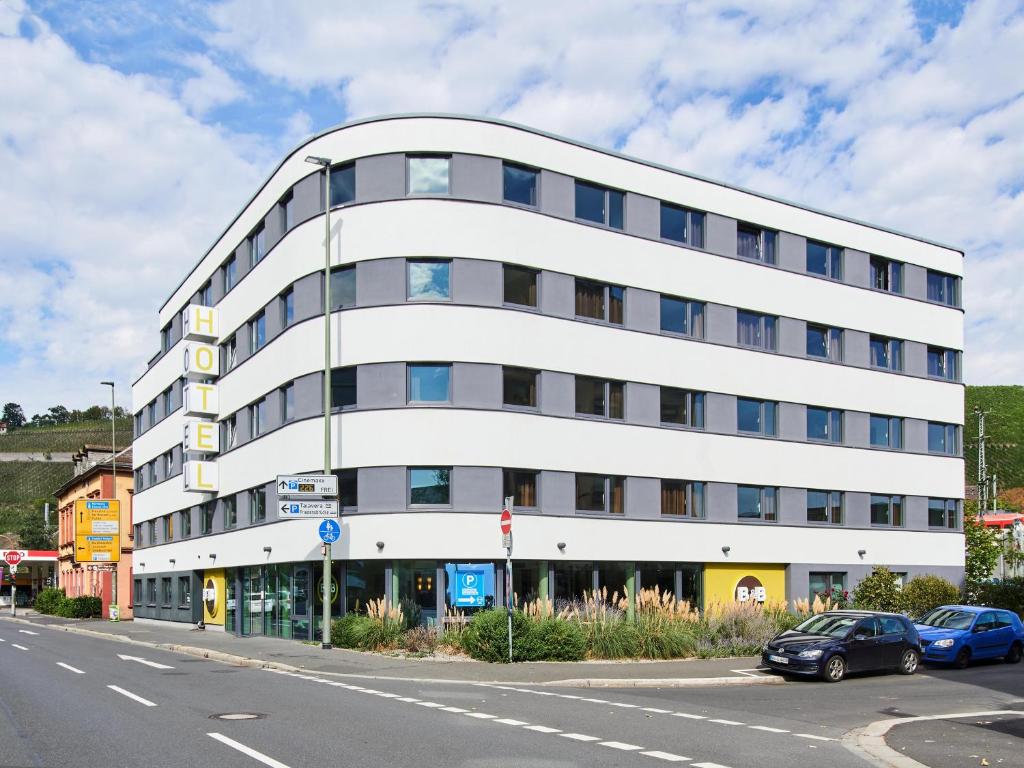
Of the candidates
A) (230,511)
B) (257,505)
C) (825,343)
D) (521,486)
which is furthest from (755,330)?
(230,511)

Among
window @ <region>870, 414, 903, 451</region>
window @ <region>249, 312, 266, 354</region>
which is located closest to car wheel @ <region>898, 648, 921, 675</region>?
window @ <region>870, 414, 903, 451</region>

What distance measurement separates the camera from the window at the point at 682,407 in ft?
106

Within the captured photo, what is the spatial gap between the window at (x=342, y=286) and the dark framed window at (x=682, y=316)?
387 inches

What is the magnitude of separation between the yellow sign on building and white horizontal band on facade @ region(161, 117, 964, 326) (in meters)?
19.1

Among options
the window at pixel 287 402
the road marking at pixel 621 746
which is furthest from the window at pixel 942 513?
the road marking at pixel 621 746

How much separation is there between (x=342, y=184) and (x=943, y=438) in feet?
82.9

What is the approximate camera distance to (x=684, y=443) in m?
32.6

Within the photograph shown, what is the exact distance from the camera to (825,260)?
3747 cm

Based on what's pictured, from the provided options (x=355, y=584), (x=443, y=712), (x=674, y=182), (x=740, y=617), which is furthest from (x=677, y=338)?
(x=443, y=712)

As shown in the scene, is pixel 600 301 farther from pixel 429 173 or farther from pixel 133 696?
pixel 133 696

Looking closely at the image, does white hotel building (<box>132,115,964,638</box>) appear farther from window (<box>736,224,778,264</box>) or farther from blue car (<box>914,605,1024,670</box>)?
blue car (<box>914,605,1024,670</box>)

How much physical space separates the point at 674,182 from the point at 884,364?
11.8m

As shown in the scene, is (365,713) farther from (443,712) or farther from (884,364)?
(884,364)

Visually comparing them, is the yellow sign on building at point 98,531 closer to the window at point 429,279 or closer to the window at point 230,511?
the window at point 230,511
